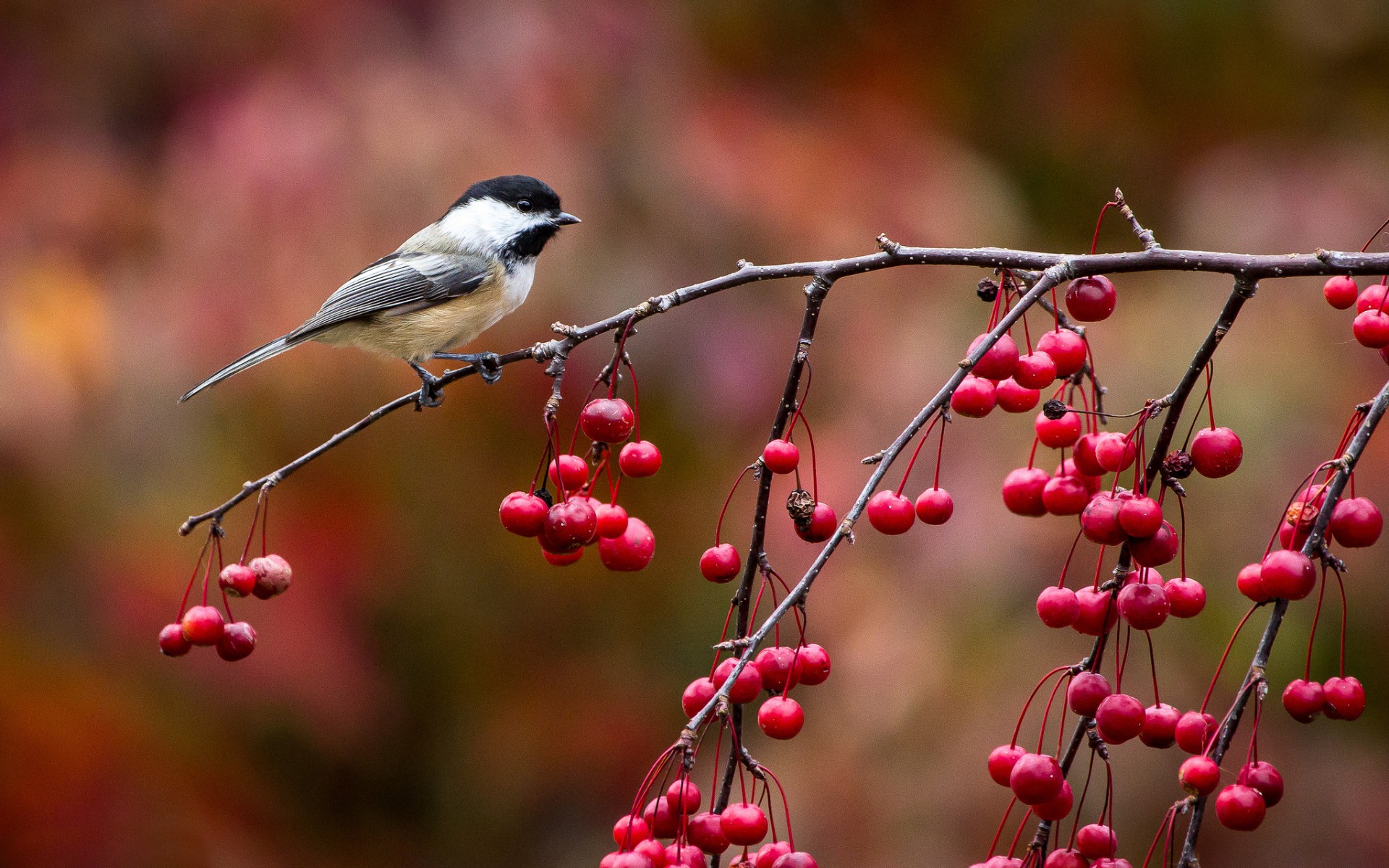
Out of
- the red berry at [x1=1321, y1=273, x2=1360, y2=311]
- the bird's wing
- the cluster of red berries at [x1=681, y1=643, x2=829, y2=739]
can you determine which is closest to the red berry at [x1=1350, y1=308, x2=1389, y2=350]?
the red berry at [x1=1321, y1=273, x2=1360, y2=311]

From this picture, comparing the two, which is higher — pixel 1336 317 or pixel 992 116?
pixel 992 116

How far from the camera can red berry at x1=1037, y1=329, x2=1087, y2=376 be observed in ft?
5.86

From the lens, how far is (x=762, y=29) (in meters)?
4.87

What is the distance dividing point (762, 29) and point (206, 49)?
2081mm

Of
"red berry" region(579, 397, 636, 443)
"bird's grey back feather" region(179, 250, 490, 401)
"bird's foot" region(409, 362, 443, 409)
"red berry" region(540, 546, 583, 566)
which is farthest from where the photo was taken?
"bird's grey back feather" region(179, 250, 490, 401)

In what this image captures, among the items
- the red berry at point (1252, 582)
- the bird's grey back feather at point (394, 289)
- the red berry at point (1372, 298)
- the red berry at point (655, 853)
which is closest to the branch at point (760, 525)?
the red berry at point (655, 853)

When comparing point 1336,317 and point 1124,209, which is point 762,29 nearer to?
point 1336,317

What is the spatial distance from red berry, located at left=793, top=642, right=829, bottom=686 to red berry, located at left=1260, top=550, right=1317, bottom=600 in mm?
590

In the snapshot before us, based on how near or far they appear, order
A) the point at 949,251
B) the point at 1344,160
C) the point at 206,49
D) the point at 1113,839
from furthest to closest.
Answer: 1. the point at 206,49
2. the point at 1344,160
3. the point at 949,251
4. the point at 1113,839

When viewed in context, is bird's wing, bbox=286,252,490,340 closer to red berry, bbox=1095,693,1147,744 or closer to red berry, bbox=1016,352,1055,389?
red berry, bbox=1016,352,1055,389

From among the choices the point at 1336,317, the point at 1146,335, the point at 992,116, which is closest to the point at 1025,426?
the point at 1146,335

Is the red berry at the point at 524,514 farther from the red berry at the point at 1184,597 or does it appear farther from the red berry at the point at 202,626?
A: the red berry at the point at 1184,597

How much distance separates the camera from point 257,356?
128 inches

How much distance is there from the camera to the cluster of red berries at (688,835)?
4.96 feet
